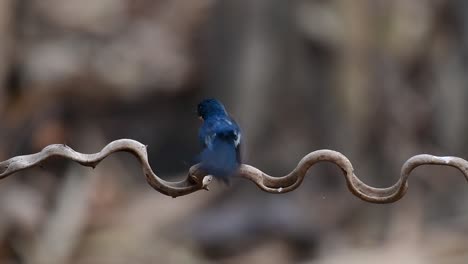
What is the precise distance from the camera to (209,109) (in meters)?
3.79

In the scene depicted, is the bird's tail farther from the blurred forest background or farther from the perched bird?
the blurred forest background

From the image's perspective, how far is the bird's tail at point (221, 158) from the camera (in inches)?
118

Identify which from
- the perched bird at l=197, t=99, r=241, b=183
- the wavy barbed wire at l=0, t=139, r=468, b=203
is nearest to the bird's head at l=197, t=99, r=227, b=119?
the perched bird at l=197, t=99, r=241, b=183

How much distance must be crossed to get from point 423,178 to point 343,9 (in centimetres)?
109

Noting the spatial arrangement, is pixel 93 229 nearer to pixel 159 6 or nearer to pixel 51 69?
pixel 51 69

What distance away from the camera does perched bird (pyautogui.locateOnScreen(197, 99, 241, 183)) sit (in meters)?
3.01

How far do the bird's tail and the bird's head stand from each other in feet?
0.91

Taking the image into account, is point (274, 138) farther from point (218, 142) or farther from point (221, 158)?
point (221, 158)

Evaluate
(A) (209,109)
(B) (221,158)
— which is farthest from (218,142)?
(A) (209,109)

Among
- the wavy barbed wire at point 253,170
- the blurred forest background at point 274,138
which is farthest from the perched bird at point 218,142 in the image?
the blurred forest background at point 274,138

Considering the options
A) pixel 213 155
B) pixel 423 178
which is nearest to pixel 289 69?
pixel 423 178

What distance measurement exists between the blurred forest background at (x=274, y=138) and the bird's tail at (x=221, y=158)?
3.15 metres

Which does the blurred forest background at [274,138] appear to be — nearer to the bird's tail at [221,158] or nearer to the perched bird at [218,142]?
the perched bird at [218,142]

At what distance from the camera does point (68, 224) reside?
679cm
